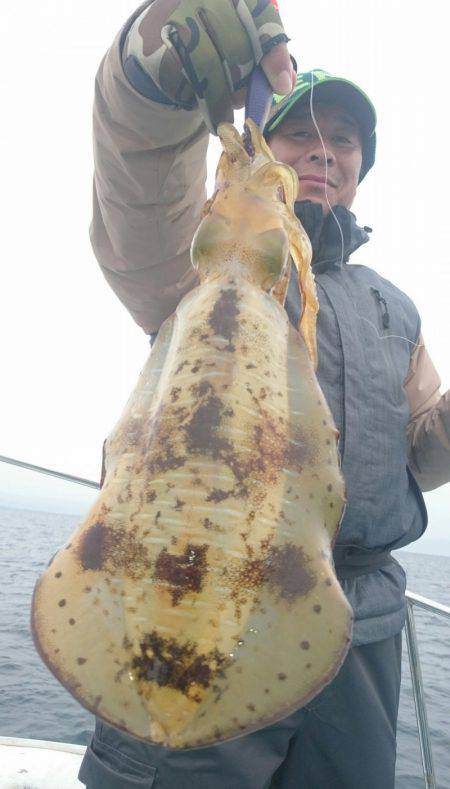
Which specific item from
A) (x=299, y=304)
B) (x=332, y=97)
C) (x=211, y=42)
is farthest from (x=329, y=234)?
(x=211, y=42)

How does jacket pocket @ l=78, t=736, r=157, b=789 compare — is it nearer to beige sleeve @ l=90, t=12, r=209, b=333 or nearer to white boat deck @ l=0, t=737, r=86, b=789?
beige sleeve @ l=90, t=12, r=209, b=333

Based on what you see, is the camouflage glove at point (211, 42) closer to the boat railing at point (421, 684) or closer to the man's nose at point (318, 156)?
the man's nose at point (318, 156)

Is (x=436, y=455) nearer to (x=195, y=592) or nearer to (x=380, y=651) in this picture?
(x=380, y=651)

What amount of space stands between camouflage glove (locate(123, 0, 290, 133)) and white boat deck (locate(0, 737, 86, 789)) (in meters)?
4.54

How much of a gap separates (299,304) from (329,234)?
2.48ft

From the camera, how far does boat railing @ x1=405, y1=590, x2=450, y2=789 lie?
11.4 feet

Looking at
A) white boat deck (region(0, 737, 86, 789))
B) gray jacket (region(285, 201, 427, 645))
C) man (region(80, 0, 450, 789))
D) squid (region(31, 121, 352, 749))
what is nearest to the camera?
squid (region(31, 121, 352, 749))

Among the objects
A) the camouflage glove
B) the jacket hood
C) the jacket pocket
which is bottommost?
the jacket pocket

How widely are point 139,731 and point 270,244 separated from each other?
4.35 ft

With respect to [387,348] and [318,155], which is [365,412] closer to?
[387,348]

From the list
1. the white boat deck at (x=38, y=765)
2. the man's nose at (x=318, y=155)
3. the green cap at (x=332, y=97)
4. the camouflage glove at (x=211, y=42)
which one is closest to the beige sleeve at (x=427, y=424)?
the man's nose at (x=318, y=155)

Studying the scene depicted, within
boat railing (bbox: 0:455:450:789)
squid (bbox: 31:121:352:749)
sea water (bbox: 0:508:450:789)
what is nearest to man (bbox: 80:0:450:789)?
squid (bbox: 31:121:352:749)

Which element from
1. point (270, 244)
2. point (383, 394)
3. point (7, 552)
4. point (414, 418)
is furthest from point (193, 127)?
point (7, 552)

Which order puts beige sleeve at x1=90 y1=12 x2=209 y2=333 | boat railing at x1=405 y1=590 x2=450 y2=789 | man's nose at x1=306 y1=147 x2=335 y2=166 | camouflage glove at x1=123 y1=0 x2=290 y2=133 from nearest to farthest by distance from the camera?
1. camouflage glove at x1=123 y1=0 x2=290 y2=133
2. beige sleeve at x1=90 y1=12 x2=209 y2=333
3. man's nose at x1=306 y1=147 x2=335 y2=166
4. boat railing at x1=405 y1=590 x2=450 y2=789
